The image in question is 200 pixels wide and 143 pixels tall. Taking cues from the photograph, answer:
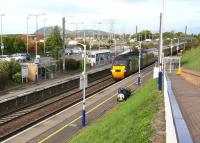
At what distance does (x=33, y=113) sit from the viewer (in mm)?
29984

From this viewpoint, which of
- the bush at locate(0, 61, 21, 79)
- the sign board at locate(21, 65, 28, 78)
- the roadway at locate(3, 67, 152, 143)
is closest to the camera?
the roadway at locate(3, 67, 152, 143)

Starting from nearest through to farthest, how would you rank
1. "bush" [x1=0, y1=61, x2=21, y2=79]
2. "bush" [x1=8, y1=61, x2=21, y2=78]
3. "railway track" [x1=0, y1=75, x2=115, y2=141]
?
"railway track" [x1=0, y1=75, x2=115, y2=141] → "bush" [x1=0, y1=61, x2=21, y2=79] → "bush" [x1=8, y1=61, x2=21, y2=78]

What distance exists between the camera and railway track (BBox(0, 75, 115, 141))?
25.2 metres

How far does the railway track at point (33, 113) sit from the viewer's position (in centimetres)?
2517

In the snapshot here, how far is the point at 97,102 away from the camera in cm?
3375

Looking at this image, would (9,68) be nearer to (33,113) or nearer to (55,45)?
(55,45)

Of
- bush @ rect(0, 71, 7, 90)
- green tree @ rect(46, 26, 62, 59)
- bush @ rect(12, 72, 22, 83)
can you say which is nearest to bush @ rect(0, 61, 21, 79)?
bush @ rect(12, 72, 22, 83)

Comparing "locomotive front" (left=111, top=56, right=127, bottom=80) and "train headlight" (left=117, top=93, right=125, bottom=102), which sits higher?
"locomotive front" (left=111, top=56, right=127, bottom=80)

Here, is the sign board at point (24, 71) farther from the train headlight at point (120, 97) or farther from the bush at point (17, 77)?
the train headlight at point (120, 97)

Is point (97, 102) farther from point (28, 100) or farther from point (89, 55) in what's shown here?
point (89, 55)

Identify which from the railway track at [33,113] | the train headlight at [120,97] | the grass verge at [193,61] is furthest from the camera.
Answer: the grass verge at [193,61]

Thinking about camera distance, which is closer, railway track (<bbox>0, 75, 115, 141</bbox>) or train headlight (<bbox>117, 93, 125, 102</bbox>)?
railway track (<bbox>0, 75, 115, 141</bbox>)

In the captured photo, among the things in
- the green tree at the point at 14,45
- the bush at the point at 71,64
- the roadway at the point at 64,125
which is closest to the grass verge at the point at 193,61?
the bush at the point at 71,64

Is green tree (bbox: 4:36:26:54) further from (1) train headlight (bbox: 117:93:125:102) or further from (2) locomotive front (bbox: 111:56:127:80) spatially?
(1) train headlight (bbox: 117:93:125:102)
